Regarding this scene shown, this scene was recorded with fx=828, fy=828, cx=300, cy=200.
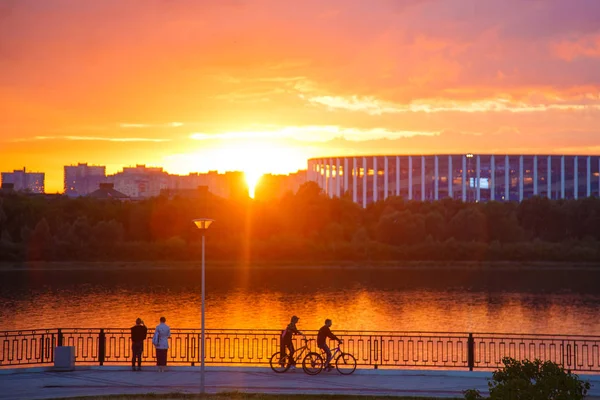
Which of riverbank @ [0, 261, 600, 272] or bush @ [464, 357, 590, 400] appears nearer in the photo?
bush @ [464, 357, 590, 400]

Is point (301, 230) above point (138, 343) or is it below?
above

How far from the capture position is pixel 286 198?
119750mm

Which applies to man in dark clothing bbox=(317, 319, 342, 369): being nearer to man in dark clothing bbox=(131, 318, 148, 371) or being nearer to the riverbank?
man in dark clothing bbox=(131, 318, 148, 371)

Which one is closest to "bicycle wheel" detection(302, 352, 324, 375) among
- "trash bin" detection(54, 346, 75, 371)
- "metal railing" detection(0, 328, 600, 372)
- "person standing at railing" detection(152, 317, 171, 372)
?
"metal railing" detection(0, 328, 600, 372)

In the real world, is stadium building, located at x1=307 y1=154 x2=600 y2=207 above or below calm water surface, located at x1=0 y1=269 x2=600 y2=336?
above

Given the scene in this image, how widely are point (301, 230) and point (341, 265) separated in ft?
44.5

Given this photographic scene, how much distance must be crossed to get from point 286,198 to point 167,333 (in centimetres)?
9206

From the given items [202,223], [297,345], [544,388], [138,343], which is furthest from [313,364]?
[544,388]

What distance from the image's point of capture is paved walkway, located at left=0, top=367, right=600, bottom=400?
23.0m

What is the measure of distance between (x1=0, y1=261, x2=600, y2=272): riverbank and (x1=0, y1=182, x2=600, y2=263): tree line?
39.7 inches

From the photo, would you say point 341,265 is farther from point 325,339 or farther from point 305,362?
point 325,339

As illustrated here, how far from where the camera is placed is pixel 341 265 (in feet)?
338

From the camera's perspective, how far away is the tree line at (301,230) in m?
102

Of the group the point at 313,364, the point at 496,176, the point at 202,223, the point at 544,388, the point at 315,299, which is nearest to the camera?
the point at 544,388
